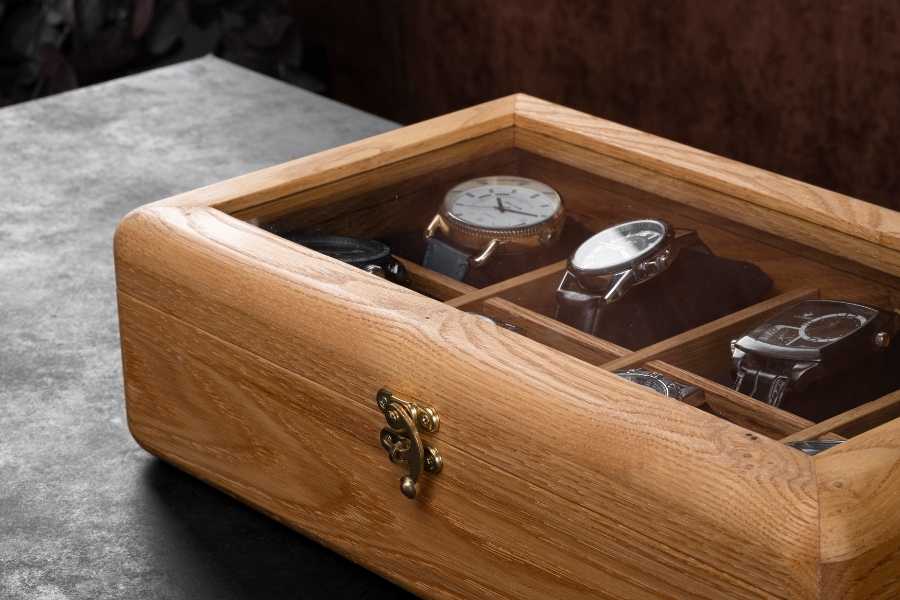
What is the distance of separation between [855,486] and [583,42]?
233 cm

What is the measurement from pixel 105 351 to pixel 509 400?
699 millimetres

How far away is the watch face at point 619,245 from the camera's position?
129cm

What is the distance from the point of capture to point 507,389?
1.08m

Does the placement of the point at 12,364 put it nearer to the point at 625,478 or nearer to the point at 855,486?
the point at 625,478

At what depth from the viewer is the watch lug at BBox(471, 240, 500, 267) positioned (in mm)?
1337

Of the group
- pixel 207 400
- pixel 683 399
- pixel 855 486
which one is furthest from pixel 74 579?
pixel 855 486

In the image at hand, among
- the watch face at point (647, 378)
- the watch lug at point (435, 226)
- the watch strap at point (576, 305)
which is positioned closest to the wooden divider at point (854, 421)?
the watch face at point (647, 378)

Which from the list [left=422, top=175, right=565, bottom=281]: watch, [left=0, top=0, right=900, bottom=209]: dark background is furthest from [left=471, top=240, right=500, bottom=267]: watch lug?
[left=0, top=0, right=900, bottom=209]: dark background

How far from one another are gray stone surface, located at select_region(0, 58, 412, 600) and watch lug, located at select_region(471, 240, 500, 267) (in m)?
0.29

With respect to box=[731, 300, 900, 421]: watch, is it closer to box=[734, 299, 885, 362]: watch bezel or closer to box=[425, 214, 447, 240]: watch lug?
box=[734, 299, 885, 362]: watch bezel

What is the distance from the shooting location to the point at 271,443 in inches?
50.5

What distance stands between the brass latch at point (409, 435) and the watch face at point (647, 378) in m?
0.15

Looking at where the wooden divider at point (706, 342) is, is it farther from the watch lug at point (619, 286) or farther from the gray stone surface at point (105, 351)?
the gray stone surface at point (105, 351)

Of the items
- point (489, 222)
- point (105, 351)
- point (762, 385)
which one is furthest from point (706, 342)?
point (105, 351)
